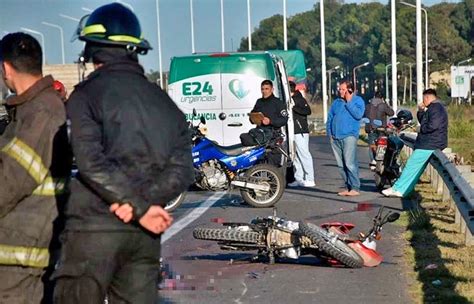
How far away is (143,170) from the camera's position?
488cm

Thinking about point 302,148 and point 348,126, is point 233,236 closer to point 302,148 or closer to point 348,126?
point 348,126

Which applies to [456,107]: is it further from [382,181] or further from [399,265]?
[399,265]

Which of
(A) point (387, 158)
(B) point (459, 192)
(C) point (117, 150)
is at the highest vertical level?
(C) point (117, 150)

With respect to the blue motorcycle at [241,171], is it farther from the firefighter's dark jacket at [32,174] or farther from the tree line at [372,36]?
the tree line at [372,36]

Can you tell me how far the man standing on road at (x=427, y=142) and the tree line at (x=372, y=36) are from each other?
86.8 m

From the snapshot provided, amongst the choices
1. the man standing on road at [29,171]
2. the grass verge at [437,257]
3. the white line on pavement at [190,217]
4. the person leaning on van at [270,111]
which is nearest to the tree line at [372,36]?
the person leaning on van at [270,111]

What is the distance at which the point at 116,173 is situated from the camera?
479 centimetres

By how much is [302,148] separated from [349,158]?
256 cm

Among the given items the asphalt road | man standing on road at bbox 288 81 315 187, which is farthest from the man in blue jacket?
the asphalt road

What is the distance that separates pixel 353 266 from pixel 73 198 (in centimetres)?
591

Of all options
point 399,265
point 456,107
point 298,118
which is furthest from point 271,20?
point 399,265

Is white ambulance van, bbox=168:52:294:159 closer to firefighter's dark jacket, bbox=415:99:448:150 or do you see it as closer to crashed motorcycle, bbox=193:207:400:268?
firefighter's dark jacket, bbox=415:99:448:150

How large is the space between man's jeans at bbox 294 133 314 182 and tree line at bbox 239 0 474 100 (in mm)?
83233

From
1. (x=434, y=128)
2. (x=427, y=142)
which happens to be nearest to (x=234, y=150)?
(x=427, y=142)
